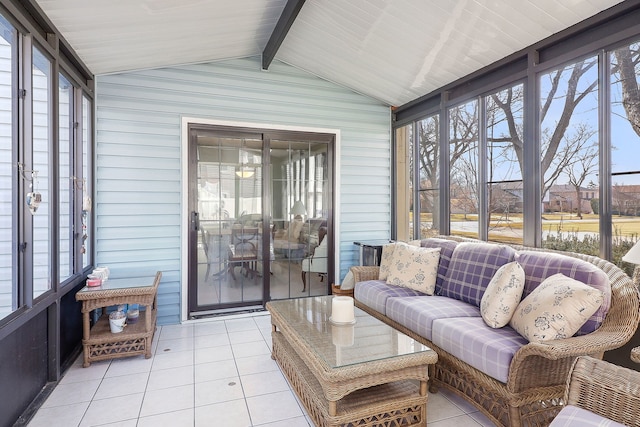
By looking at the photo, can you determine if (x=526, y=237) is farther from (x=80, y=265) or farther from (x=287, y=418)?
(x=80, y=265)

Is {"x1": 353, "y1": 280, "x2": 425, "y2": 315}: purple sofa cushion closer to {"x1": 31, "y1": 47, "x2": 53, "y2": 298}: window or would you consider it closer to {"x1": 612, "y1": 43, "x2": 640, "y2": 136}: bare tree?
{"x1": 612, "y1": 43, "x2": 640, "y2": 136}: bare tree

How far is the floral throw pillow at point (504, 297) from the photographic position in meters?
2.43

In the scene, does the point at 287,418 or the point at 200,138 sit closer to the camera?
the point at 287,418

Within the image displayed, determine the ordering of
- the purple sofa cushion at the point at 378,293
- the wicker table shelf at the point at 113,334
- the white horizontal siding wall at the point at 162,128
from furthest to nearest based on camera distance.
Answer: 1. the white horizontal siding wall at the point at 162,128
2. the purple sofa cushion at the point at 378,293
3. the wicker table shelf at the point at 113,334

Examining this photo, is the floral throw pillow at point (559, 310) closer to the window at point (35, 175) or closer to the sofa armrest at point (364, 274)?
the sofa armrest at point (364, 274)

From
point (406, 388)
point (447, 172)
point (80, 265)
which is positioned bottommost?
point (406, 388)

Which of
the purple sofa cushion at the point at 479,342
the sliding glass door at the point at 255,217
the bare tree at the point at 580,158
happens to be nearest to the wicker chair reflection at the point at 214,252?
the sliding glass door at the point at 255,217

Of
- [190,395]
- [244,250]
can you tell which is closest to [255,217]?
[244,250]

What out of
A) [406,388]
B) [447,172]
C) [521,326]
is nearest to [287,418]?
[406,388]

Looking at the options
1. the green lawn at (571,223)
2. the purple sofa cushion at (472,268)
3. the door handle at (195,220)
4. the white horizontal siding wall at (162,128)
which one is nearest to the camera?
the green lawn at (571,223)

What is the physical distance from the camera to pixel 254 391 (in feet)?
8.74

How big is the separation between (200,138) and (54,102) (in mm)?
A: 1673

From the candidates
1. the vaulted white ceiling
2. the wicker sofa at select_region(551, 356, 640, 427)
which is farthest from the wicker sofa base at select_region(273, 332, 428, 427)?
the vaulted white ceiling

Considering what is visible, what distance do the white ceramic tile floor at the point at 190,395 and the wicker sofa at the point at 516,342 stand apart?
258mm
